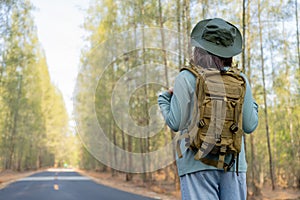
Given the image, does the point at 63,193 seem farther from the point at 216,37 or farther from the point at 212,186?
the point at 216,37

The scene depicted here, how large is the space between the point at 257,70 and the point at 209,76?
1388 centimetres

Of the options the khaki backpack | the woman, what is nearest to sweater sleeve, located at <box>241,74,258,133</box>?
the woman

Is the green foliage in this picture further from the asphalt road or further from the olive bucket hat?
the olive bucket hat

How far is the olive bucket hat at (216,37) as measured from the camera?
1624 mm

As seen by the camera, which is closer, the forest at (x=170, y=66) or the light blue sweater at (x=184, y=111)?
the light blue sweater at (x=184, y=111)

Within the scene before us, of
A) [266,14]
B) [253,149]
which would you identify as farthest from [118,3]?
[253,149]

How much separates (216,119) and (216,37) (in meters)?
0.39

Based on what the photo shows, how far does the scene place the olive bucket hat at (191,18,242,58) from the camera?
162 cm

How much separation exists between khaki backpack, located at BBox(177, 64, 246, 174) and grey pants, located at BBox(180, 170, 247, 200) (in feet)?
0.17

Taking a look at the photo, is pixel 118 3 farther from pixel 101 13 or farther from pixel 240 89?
pixel 240 89

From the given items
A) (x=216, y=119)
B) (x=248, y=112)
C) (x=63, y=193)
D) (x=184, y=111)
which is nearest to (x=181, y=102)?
(x=184, y=111)

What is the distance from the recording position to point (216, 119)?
149 centimetres

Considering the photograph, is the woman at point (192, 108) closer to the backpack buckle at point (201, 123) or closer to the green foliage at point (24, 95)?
the backpack buckle at point (201, 123)

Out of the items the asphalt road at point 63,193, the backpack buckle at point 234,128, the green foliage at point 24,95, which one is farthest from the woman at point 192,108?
the green foliage at point 24,95
